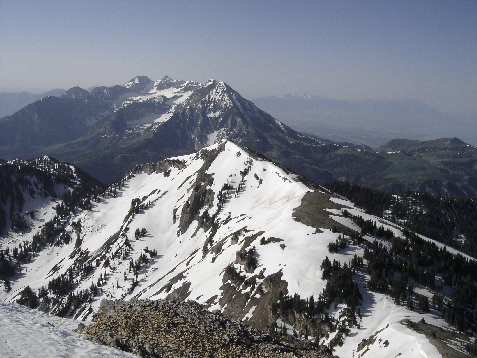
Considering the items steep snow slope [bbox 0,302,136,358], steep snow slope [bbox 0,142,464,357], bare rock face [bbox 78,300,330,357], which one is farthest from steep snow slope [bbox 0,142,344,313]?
steep snow slope [bbox 0,302,136,358]

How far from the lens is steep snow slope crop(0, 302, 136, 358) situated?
21.3 m

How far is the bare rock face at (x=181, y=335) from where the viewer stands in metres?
28.0

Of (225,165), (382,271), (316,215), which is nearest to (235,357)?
(382,271)

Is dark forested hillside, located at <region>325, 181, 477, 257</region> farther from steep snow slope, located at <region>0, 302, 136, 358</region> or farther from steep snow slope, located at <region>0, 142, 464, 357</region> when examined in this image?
steep snow slope, located at <region>0, 302, 136, 358</region>

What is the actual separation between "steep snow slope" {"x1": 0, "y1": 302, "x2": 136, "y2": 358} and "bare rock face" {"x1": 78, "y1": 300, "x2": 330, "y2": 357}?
8.79 feet

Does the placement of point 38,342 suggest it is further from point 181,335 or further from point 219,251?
point 219,251

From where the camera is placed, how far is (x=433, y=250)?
66.6 metres

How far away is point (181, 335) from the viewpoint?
30.9m

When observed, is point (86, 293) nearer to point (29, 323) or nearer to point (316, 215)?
point (316, 215)

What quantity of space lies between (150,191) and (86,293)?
70776 millimetres

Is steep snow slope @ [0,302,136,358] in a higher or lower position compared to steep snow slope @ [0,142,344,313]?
higher

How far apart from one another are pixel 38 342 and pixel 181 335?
11795mm

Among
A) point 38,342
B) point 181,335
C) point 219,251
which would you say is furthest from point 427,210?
point 38,342

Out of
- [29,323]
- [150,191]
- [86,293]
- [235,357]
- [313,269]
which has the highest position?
[29,323]
